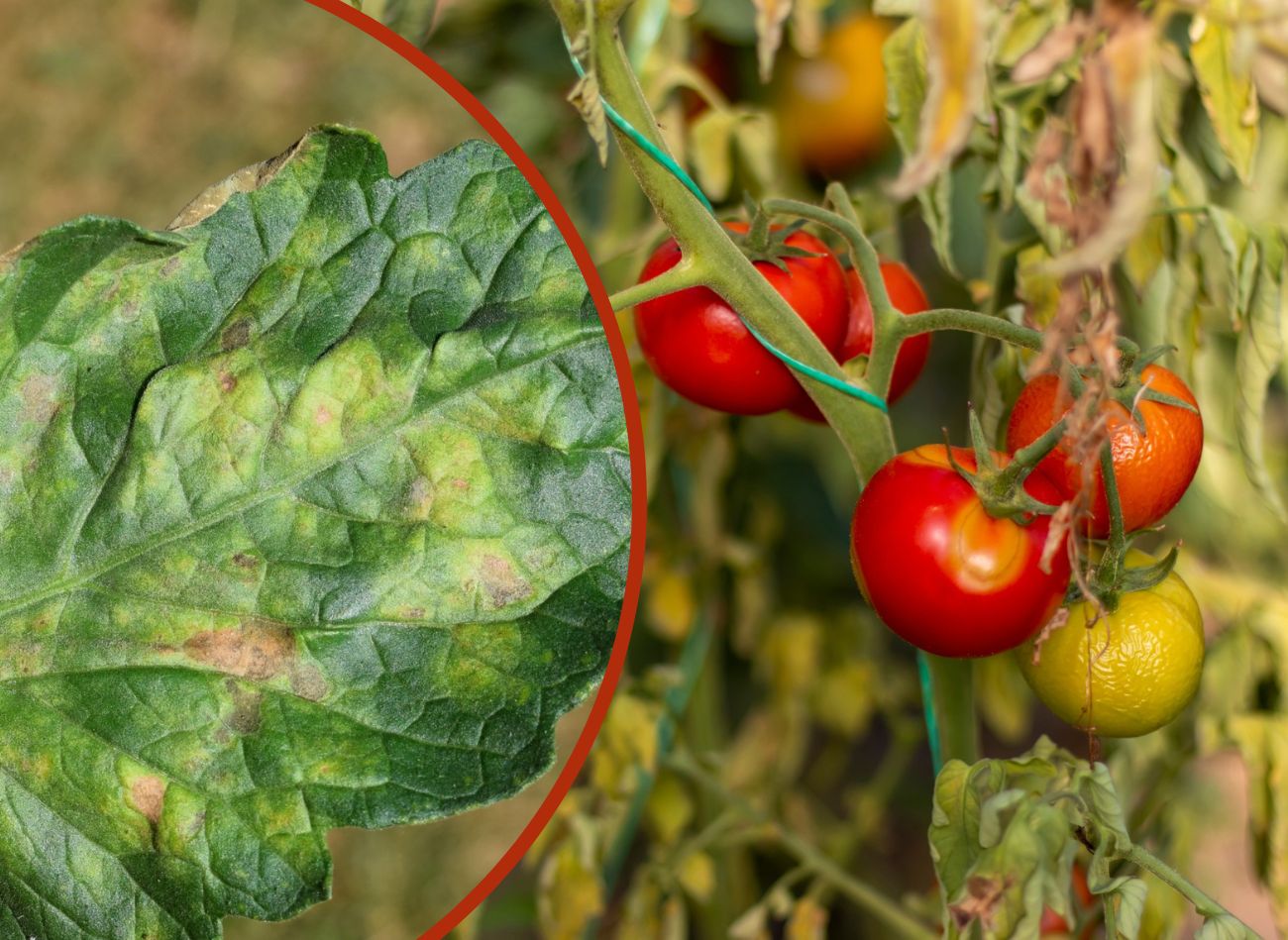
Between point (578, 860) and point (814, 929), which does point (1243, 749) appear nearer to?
point (814, 929)

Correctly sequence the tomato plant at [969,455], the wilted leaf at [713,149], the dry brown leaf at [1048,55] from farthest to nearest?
the wilted leaf at [713,149] → the tomato plant at [969,455] → the dry brown leaf at [1048,55]

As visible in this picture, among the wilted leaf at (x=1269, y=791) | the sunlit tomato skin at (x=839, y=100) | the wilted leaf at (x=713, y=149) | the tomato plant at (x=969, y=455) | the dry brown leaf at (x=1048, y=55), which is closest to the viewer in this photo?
the dry brown leaf at (x=1048, y=55)

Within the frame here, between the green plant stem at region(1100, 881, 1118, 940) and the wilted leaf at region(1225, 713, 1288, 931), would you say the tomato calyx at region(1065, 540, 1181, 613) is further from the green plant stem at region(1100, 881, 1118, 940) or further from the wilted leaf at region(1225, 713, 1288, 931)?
the wilted leaf at region(1225, 713, 1288, 931)

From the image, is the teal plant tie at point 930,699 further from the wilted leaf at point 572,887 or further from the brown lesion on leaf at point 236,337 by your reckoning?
the brown lesion on leaf at point 236,337

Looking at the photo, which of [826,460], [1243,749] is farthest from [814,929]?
[826,460]

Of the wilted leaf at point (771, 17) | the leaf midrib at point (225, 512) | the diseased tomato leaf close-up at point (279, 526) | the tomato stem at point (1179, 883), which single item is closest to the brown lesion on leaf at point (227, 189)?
the diseased tomato leaf close-up at point (279, 526)

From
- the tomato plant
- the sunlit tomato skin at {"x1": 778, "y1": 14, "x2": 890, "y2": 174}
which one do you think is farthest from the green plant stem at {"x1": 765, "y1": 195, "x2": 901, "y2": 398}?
the sunlit tomato skin at {"x1": 778, "y1": 14, "x2": 890, "y2": 174}
